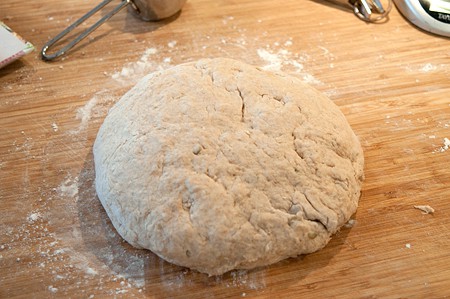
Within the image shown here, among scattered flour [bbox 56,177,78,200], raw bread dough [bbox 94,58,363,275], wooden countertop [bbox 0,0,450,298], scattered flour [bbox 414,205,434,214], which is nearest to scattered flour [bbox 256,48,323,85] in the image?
wooden countertop [bbox 0,0,450,298]

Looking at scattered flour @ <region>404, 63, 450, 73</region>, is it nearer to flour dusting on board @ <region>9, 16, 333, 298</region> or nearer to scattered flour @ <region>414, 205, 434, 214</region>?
flour dusting on board @ <region>9, 16, 333, 298</region>

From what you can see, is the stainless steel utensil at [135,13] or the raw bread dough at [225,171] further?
the stainless steel utensil at [135,13]

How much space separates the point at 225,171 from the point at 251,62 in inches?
28.6

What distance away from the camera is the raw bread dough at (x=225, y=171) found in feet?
3.75

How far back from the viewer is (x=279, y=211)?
3.86 ft

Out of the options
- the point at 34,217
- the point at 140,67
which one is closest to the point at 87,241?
the point at 34,217

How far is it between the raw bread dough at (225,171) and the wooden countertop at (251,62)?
92mm

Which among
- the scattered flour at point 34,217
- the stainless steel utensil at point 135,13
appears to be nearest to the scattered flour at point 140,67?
the stainless steel utensil at point 135,13

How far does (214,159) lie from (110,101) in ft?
2.00

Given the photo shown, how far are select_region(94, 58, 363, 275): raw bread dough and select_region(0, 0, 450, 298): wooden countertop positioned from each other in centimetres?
9

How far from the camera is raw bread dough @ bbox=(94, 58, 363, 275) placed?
1.14m

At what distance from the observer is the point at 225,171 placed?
1.19 metres

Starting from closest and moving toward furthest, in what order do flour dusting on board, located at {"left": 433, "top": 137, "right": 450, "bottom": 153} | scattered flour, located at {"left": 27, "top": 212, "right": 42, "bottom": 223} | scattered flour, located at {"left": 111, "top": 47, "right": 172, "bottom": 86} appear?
scattered flour, located at {"left": 27, "top": 212, "right": 42, "bottom": 223}
flour dusting on board, located at {"left": 433, "top": 137, "right": 450, "bottom": 153}
scattered flour, located at {"left": 111, "top": 47, "right": 172, "bottom": 86}

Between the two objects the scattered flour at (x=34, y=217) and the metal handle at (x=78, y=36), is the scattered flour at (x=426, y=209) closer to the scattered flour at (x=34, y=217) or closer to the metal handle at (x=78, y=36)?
the scattered flour at (x=34, y=217)
